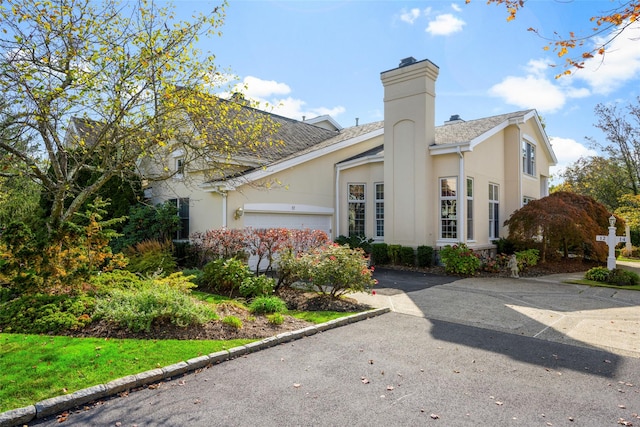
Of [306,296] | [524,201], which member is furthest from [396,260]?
[524,201]

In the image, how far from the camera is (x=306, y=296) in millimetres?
8938

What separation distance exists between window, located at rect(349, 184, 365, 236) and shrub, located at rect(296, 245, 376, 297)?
7.82 m

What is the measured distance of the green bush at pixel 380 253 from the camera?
14.8m

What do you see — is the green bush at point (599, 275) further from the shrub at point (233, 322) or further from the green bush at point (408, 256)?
the shrub at point (233, 322)

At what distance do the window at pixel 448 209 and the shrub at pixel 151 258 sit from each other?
32.0ft

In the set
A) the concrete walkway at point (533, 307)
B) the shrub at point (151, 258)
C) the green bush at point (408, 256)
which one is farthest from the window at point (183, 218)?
the green bush at point (408, 256)

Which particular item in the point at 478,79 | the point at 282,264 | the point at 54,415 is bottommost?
the point at 54,415

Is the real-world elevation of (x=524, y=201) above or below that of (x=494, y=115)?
below

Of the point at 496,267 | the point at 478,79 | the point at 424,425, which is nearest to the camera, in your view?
the point at 424,425

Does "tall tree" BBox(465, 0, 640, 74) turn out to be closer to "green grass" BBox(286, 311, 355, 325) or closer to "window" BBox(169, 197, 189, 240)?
"green grass" BBox(286, 311, 355, 325)

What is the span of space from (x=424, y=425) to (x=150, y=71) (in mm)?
7413

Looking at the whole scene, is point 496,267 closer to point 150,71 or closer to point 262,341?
point 262,341

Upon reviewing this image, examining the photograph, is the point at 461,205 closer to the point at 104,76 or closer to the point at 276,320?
the point at 276,320

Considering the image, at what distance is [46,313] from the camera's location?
248 inches
